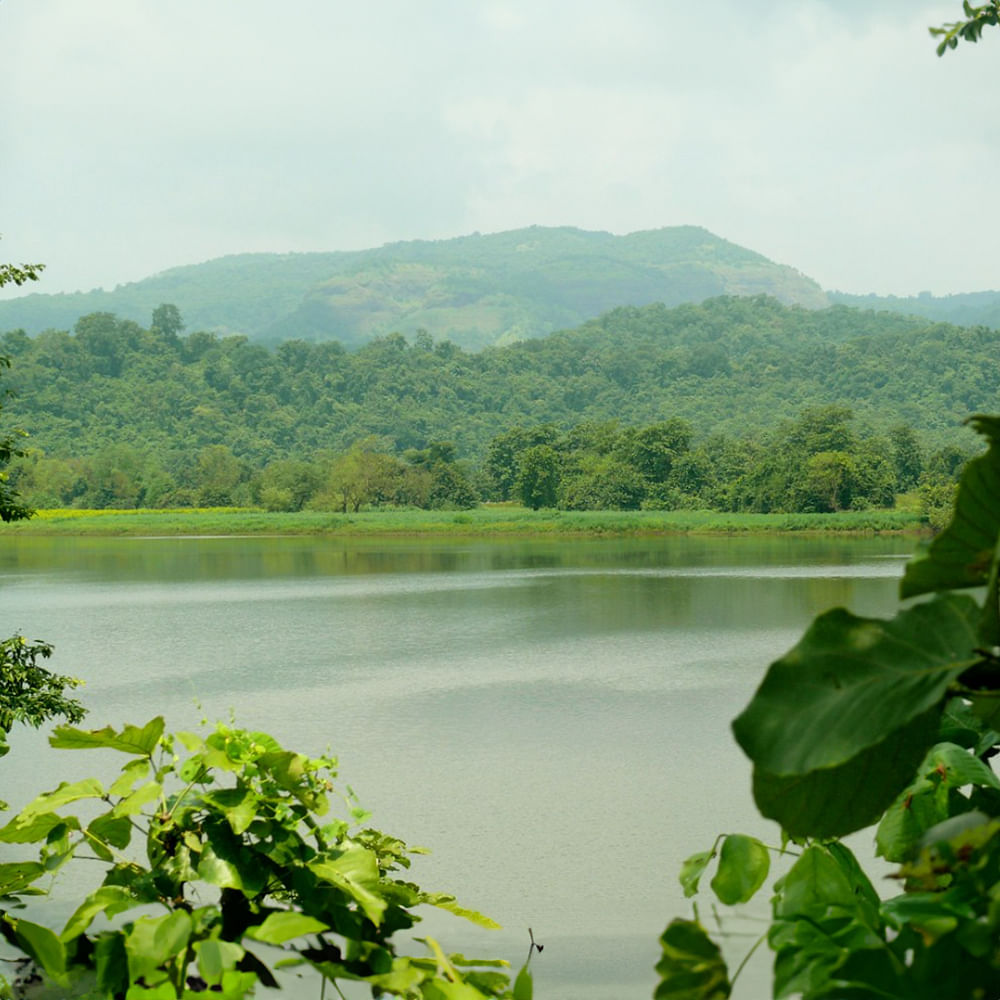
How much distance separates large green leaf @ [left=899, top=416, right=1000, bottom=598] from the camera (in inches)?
12.0

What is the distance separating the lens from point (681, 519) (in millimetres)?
36969

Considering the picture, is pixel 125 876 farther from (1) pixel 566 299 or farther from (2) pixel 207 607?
(1) pixel 566 299

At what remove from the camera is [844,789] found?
0.34m

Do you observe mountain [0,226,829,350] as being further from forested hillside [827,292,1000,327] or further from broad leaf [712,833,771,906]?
broad leaf [712,833,771,906]

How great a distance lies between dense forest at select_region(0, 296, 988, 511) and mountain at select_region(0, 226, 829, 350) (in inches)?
1476

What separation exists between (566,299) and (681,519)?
8436 centimetres

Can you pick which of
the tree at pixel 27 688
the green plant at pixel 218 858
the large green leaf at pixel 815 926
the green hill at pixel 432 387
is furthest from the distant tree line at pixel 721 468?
the large green leaf at pixel 815 926

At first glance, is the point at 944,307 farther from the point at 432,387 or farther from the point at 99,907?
the point at 99,907

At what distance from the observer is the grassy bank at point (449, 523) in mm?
35469

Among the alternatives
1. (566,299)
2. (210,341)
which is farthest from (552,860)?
(566,299)

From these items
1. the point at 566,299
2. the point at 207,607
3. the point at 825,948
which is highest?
the point at 566,299

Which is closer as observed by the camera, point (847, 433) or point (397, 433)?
point (847, 433)

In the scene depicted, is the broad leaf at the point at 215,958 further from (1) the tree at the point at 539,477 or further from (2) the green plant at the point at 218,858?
(1) the tree at the point at 539,477

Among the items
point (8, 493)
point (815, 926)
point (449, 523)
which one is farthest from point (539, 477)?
point (815, 926)
